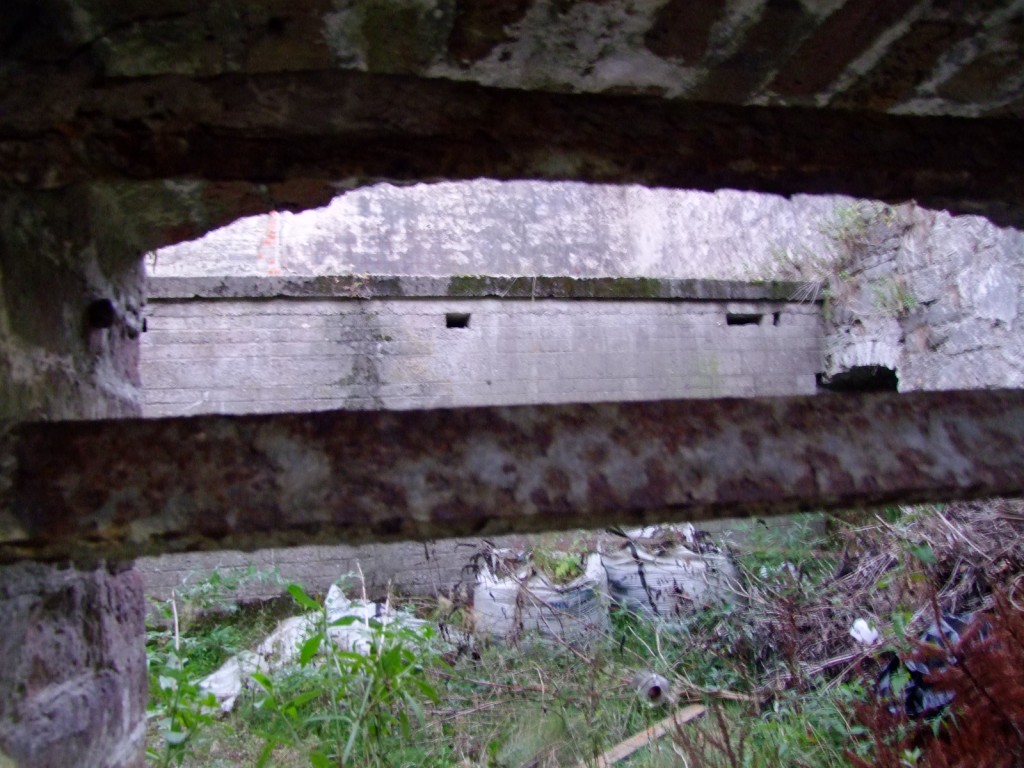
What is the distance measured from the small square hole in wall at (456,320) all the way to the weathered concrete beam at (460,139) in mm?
4332

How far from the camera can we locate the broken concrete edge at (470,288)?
5047 millimetres

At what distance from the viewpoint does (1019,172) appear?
→ 129 centimetres

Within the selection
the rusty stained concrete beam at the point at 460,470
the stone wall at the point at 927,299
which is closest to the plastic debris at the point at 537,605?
the stone wall at the point at 927,299

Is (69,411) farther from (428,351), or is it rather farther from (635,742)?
(428,351)

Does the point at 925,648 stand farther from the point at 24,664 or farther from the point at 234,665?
the point at 234,665

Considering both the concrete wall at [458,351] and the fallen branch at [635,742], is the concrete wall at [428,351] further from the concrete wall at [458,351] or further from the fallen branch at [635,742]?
the fallen branch at [635,742]

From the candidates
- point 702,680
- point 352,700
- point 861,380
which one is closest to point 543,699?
point 702,680

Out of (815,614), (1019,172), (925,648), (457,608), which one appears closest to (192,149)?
(1019,172)

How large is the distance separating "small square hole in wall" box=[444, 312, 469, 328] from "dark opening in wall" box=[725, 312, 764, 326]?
2.07 m

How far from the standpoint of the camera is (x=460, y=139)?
1.09 m

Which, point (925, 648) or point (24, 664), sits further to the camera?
point (925, 648)

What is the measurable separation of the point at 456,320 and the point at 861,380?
3.26m

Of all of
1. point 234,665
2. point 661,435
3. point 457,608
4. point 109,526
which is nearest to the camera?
point 109,526

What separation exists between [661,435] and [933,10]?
676mm
